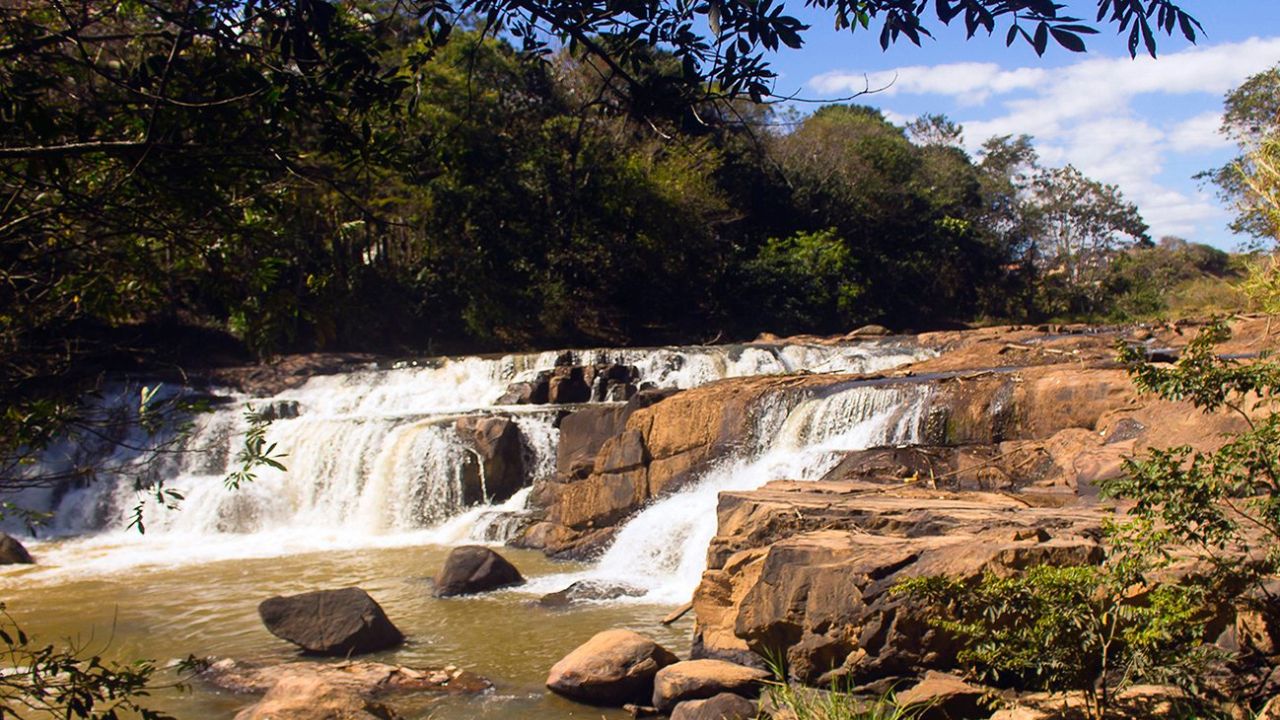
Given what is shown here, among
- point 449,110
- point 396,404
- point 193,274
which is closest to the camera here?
point 193,274

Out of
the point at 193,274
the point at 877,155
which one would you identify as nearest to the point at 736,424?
the point at 193,274

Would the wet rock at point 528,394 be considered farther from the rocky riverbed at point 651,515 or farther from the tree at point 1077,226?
the tree at point 1077,226

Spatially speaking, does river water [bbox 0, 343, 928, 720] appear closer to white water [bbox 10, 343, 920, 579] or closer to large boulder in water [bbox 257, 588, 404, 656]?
white water [bbox 10, 343, 920, 579]

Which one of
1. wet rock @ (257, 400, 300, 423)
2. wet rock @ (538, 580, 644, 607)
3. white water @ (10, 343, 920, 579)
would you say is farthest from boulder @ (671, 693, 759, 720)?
wet rock @ (257, 400, 300, 423)

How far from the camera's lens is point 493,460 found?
13086mm

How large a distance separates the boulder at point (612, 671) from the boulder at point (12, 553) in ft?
27.3

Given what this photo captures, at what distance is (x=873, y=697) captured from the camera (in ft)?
17.0

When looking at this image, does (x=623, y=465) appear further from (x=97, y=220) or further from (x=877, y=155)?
(x=877, y=155)

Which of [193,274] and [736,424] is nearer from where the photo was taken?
[193,274]

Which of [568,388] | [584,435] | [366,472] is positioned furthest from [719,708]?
[568,388]

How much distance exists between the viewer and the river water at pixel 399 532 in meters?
7.73

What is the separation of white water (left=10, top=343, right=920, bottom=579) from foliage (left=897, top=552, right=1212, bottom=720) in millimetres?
6284

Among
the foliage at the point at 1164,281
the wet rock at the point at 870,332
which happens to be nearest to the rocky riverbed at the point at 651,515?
the wet rock at the point at 870,332

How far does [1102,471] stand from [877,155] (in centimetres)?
2188
